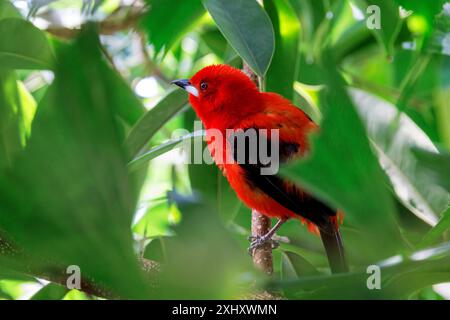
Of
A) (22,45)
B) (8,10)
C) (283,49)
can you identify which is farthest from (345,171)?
(8,10)

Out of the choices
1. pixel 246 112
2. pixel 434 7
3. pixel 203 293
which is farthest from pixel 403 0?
pixel 203 293

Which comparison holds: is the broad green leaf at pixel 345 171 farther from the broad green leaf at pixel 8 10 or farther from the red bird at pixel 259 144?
the broad green leaf at pixel 8 10

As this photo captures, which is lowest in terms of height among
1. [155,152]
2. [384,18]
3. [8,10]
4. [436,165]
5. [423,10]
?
[436,165]

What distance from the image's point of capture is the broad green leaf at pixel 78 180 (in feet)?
1.12

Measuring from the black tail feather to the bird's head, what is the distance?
1.17 feet

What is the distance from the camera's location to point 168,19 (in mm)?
1312

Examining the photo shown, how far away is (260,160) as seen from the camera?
1493mm

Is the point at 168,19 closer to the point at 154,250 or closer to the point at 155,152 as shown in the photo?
the point at 155,152

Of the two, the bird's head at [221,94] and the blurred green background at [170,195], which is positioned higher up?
the bird's head at [221,94]

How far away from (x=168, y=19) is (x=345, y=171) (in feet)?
3.19

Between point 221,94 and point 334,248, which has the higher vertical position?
point 221,94

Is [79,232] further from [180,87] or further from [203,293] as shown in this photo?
[180,87]

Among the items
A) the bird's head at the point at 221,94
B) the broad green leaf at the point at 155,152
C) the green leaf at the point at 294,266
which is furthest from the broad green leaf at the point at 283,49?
the green leaf at the point at 294,266

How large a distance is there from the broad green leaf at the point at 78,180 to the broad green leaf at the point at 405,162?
0.90 metres
